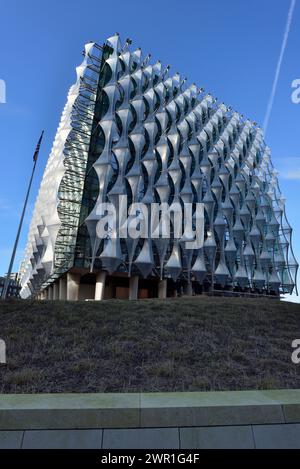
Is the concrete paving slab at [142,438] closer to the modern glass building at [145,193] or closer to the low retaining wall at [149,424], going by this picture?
the low retaining wall at [149,424]

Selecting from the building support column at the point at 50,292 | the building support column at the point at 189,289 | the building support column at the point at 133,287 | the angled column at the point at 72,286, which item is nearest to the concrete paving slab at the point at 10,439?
the building support column at the point at 133,287

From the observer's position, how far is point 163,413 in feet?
17.0

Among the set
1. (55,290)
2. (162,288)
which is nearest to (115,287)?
(162,288)

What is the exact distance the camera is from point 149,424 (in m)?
5.12

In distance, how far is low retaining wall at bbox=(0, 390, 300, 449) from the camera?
16.4 feet

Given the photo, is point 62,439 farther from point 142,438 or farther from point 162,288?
point 162,288

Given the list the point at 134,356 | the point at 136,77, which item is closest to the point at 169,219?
the point at 136,77

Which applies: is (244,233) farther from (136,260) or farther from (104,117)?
(104,117)

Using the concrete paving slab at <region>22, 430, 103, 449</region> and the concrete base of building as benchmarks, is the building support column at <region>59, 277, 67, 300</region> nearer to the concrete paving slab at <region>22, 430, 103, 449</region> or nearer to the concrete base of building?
the concrete base of building

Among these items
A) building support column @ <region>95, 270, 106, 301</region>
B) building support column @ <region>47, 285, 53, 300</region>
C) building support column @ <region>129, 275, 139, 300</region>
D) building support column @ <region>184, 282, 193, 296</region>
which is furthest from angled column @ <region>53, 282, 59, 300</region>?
building support column @ <region>184, 282, 193, 296</region>

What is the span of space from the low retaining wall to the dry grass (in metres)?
2.21

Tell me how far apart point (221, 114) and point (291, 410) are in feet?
239

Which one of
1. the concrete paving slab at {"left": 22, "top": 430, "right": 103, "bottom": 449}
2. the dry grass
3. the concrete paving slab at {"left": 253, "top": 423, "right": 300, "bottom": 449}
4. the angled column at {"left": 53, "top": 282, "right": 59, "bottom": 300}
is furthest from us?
the angled column at {"left": 53, "top": 282, "right": 59, "bottom": 300}
